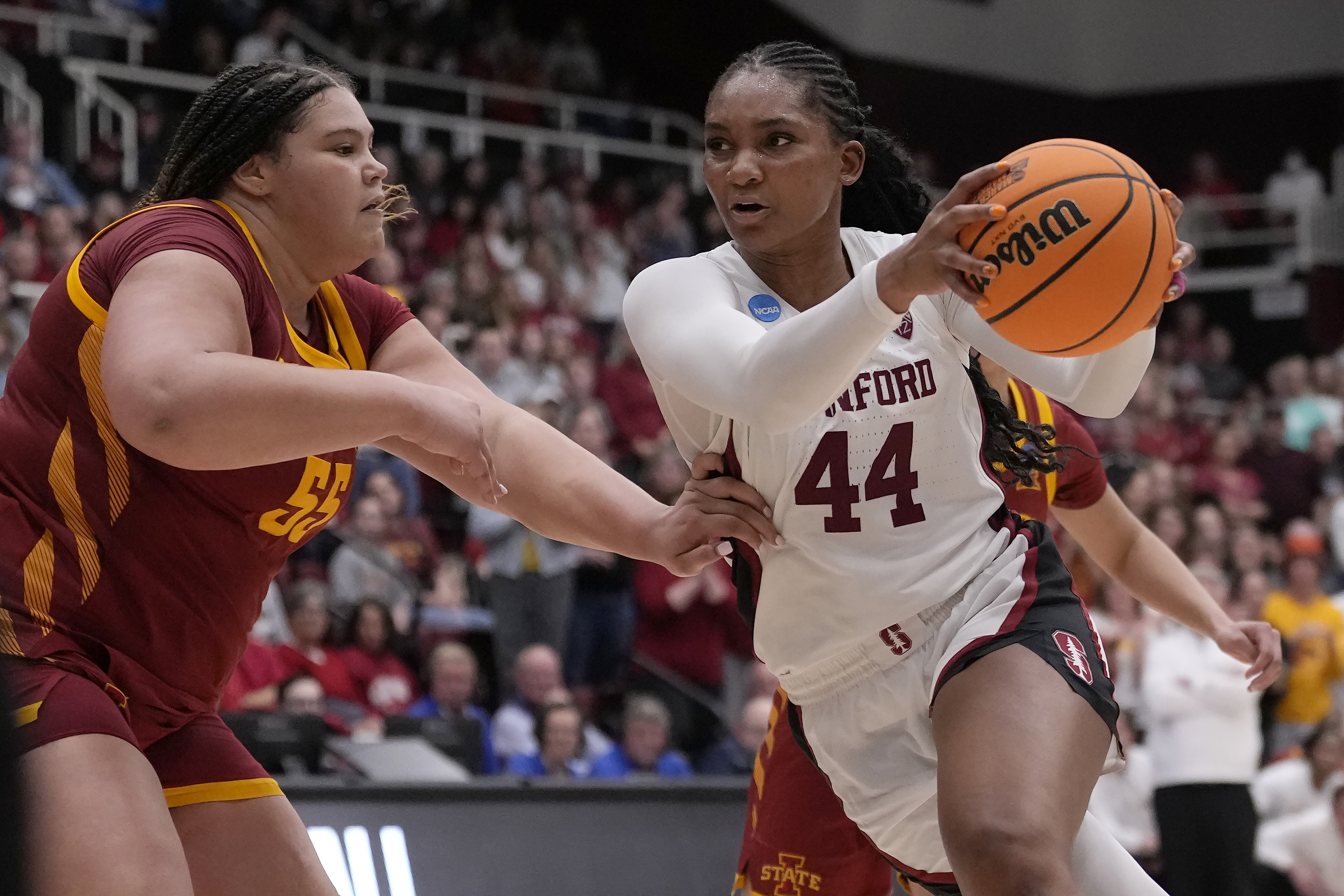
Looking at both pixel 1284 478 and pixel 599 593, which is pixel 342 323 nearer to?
pixel 599 593

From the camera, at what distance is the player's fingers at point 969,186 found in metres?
2.62

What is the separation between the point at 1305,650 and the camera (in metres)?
8.97

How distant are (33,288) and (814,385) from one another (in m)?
7.01

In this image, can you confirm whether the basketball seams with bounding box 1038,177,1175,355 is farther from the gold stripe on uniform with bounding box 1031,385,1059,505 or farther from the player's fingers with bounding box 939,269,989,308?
the gold stripe on uniform with bounding box 1031,385,1059,505

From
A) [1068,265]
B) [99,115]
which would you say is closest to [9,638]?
[1068,265]

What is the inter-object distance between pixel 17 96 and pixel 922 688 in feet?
32.5

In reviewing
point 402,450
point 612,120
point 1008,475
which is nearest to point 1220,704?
point 1008,475

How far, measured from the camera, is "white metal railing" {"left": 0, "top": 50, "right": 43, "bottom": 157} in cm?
1118

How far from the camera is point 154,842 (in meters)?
2.66

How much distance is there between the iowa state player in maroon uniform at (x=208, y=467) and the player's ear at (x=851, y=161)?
68cm

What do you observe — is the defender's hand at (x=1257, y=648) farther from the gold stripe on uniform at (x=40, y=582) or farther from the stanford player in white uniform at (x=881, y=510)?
the gold stripe on uniform at (x=40, y=582)

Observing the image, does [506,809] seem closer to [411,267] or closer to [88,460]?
[88,460]

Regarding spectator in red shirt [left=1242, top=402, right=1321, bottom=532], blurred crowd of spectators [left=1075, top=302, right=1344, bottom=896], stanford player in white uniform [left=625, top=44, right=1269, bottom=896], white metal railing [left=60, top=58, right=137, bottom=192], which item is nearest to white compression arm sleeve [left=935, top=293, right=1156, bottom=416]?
stanford player in white uniform [left=625, top=44, right=1269, bottom=896]

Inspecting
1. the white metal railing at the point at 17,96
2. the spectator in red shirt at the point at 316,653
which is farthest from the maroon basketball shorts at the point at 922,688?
the white metal railing at the point at 17,96
